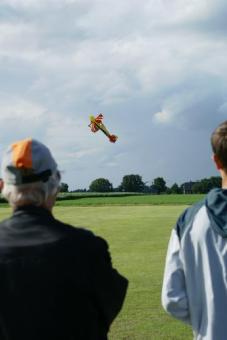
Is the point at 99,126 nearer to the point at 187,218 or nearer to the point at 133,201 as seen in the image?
the point at 187,218

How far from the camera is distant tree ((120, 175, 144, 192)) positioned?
106438 millimetres

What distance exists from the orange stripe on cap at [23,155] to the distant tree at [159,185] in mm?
101112

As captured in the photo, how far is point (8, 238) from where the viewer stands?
9.52 ft

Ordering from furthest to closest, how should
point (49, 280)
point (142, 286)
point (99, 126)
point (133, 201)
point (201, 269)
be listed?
1. point (133, 201)
2. point (99, 126)
3. point (142, 286)
4. point (201, 269)
5. point (49, 280)

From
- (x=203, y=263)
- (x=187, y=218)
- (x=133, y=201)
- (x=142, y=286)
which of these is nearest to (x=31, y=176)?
(x=187, y=218)

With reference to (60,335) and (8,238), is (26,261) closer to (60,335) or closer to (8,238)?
(8,238)

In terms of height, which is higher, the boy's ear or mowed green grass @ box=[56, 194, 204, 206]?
mowed green grass @ box=[56, 194, 204, 206]

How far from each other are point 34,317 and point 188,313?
1193mm

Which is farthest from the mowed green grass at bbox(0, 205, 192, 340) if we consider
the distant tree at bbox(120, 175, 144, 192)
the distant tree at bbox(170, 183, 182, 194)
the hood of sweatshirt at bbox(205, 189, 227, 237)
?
the distant tree at bbox(120, 175, 144, 192)

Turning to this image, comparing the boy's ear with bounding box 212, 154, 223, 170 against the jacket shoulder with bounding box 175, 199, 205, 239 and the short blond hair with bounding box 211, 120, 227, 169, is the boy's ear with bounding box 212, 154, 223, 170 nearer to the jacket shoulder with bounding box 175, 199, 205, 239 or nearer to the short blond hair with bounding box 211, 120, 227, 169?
the short blond hair with bounding box 211, 120, 227, 169

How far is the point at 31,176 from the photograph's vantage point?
2928mm

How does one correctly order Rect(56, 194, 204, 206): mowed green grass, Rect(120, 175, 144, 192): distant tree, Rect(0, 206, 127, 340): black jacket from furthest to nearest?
Rect(120, 175, 144, 192): distant tree → Rect(56, 194, 204, 206): mowed green grass → Rect(0, 206, 127, 340): black jacket

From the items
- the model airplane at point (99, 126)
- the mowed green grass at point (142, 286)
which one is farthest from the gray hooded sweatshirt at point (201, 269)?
the model airplane at point (99, 126)

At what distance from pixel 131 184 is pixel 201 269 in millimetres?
103611
